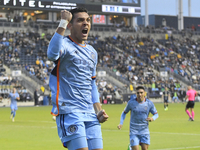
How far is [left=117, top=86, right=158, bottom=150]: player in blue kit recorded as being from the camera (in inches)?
388

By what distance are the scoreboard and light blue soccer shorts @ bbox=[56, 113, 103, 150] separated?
3906cm

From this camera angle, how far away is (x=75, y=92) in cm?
532

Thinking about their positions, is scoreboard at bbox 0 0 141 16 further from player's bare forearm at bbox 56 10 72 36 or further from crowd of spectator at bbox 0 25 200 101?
player's bare forearm at bbox 56 10 72 36

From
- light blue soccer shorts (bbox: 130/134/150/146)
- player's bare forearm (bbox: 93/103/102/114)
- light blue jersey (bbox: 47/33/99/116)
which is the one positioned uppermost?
light blue jersey (bbox: 47/33/99/116)

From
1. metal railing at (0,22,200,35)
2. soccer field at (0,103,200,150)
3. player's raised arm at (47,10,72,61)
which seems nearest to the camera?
player's raised arm at (47,10,72,61)

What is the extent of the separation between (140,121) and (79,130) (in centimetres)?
516

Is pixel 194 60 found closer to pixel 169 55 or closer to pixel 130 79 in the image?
pixel 169 55

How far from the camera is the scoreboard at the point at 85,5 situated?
4347 cm

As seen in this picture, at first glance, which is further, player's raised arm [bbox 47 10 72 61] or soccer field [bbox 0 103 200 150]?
soccer field [bbox 0 103 200 150]

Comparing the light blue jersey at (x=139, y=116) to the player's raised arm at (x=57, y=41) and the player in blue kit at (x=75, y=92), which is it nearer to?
the player in blue kit at (x=75, y=92)

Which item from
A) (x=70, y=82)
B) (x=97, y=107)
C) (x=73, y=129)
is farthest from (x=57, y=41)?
(x=97, y=107)

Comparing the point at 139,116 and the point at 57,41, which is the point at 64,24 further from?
the point at 139,116

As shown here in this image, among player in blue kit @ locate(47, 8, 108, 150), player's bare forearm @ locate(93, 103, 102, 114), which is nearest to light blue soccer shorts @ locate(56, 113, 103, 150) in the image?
player in blue kit @ locate(47, 8, 108, 150)

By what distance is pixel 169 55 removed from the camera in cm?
5897
